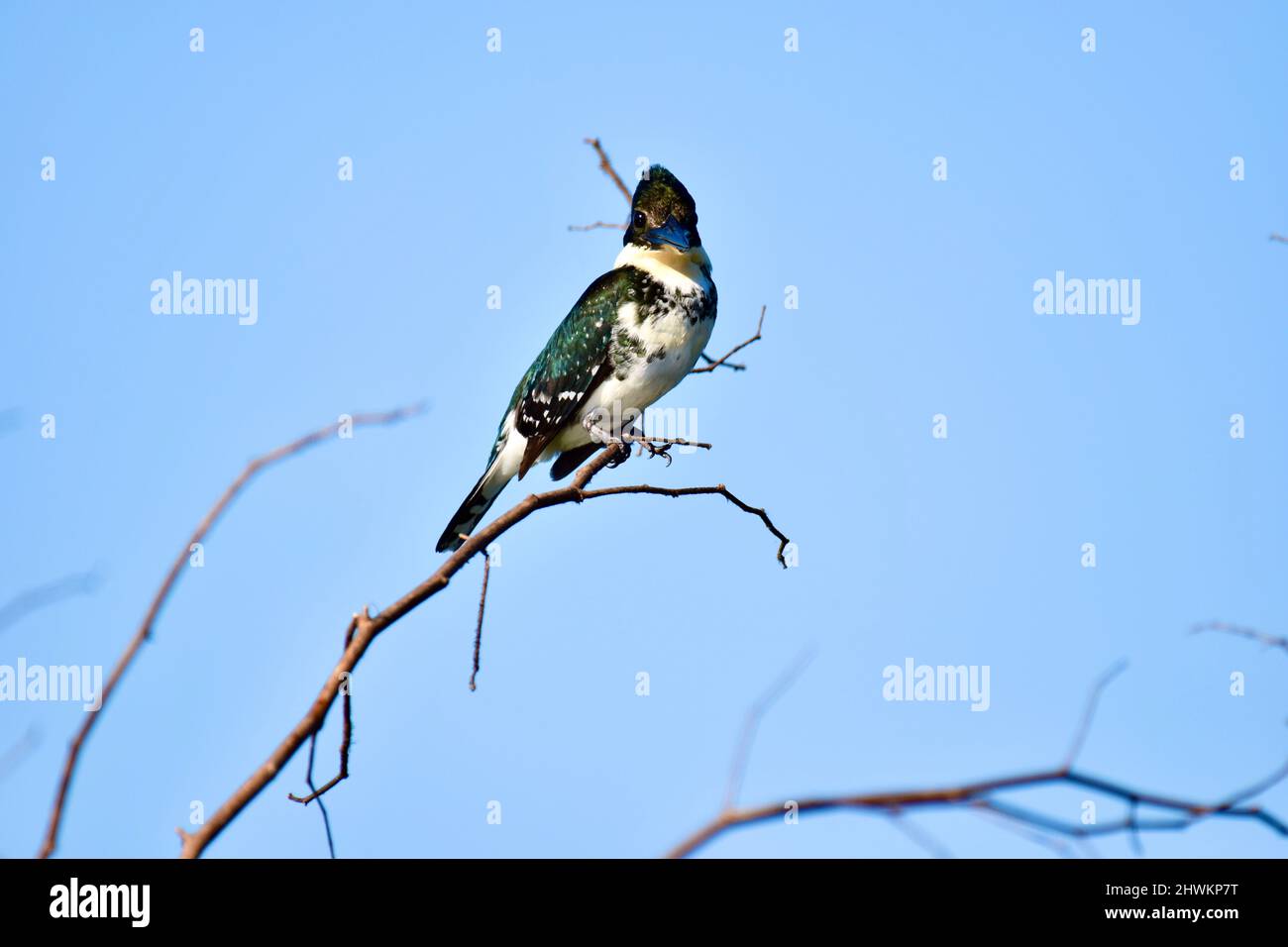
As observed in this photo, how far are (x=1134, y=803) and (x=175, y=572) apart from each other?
1432mm

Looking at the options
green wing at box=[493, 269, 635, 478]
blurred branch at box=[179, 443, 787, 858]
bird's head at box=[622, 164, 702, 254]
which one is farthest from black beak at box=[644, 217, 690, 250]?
blurred branch at box=[179, 443, 787, 858]

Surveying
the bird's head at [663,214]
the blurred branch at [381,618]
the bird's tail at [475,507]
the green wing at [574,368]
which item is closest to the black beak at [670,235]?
the bird's head at [663,214]

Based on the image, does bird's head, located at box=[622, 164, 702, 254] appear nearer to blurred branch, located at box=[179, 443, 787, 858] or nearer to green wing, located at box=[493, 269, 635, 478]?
green wing, located at box=[493, 269, 635, 478]

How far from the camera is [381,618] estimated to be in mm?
2654

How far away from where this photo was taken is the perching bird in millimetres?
6477

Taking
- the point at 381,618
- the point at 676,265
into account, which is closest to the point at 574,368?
the point at 676,265

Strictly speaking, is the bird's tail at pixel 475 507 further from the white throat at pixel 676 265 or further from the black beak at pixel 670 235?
the black beak at pixel 670 235

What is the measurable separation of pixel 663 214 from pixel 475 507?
191 centimetres

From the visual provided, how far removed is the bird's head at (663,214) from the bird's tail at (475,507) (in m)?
1.51

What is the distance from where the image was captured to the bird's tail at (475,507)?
6512mm
